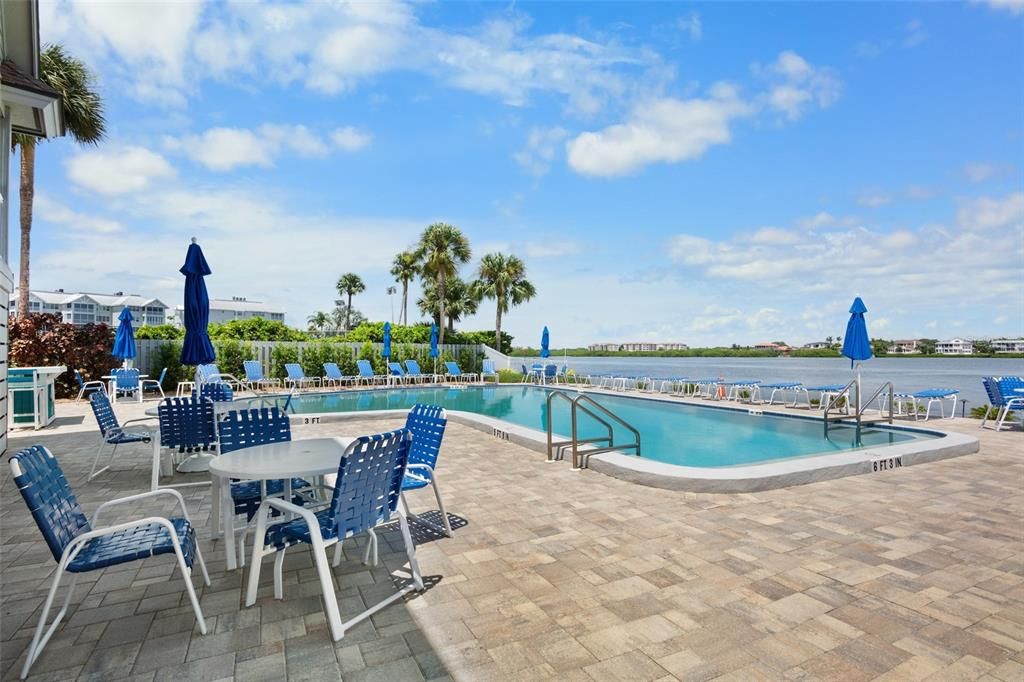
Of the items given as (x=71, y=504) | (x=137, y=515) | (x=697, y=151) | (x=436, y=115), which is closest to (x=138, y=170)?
(x=436, y=115)

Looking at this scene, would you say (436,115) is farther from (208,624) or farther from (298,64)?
(208,624)

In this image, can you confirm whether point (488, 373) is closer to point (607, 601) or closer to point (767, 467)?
point (767, 467)

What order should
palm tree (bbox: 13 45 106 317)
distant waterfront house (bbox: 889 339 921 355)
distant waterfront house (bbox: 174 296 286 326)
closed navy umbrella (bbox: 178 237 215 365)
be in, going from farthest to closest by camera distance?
distant waterfront house (bbox: 174 296 286 326) < distant waterfront house (bbox: 889 339 921 355) < palm tree (bbox: 13 45 106 317) < closed navy umbrella (bbox: 178 237 215 365)

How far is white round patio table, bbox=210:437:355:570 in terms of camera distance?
274cm

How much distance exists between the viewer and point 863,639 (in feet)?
7.79

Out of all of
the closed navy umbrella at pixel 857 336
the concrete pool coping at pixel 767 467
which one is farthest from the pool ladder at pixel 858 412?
Answer: the concrete pool coping at pixel 767 467

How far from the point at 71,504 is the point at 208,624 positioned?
3.08 ft

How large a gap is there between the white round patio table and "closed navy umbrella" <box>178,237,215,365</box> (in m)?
3.28

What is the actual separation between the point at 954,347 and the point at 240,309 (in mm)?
80327

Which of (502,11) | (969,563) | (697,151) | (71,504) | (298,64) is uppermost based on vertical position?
(697,151)

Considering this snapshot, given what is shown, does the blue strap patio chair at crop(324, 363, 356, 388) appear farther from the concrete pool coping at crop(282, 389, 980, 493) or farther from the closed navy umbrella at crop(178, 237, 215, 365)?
the concrete pool coping at crop(282, 389, 980, 493)

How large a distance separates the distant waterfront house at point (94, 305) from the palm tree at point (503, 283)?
137ft

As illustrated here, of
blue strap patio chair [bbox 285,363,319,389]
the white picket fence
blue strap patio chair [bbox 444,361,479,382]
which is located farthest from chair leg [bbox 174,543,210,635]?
blue strap patio chair [bbox 444,361,479,382]

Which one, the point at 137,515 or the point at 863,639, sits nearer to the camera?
the point at 863,639
